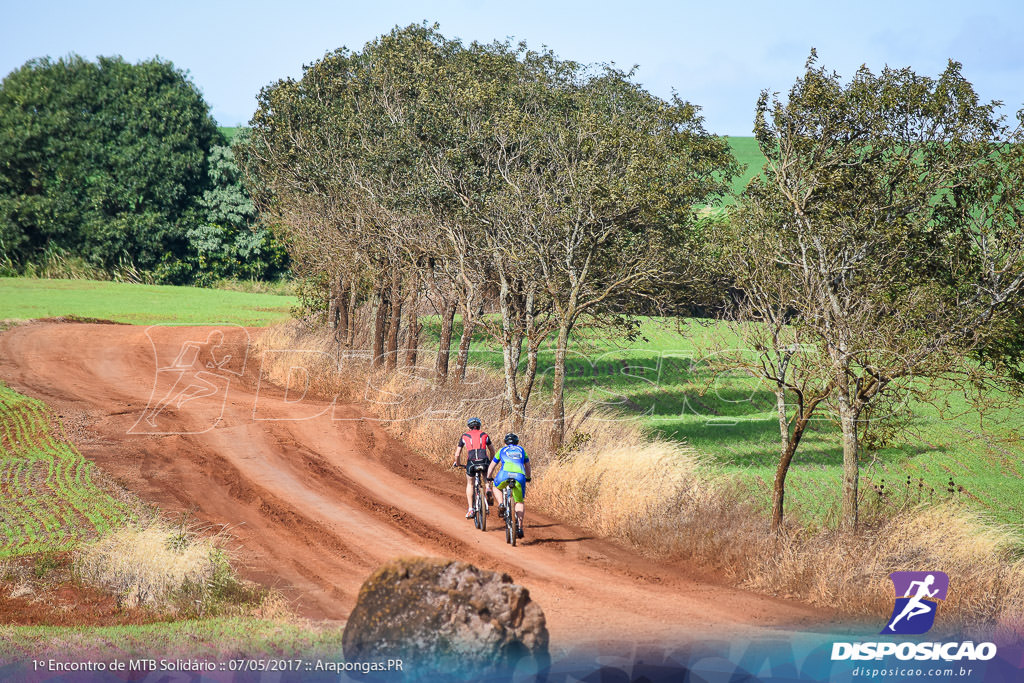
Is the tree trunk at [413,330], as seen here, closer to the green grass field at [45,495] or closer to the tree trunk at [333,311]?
the tree trunk at [333,311]

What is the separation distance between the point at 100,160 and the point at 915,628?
7023 cm

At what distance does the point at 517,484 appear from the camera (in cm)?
1636

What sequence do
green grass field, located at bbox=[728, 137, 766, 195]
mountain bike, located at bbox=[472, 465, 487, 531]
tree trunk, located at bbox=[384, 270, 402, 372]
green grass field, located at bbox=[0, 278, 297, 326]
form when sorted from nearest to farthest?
mountain bike, located at bbox=[472, 465, 487, 531] < tree trunk, located at bbox=[384, 270, 402, 372] < green grass field, located at bbox=[0, 278, 297, 326] < green grass field, located at bbox=[728, 137, 766, 195]

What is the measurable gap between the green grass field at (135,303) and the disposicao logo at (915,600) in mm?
42816

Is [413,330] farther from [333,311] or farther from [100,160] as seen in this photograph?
[100,160]

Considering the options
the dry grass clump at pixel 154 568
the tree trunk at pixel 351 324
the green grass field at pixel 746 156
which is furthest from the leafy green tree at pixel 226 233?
the dry grass clump at pixel 154 568

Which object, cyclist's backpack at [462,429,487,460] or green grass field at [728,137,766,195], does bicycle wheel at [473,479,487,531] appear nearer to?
cyclist's backpack at [462,429,487,460]

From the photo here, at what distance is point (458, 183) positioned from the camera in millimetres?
27016

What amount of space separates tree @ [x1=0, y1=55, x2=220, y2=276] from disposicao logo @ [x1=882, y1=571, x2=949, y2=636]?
65.8 meters

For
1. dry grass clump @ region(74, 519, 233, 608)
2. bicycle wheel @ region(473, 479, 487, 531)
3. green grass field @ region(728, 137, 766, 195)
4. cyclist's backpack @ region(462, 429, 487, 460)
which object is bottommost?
dry grass clump @ region(74, 519, 233, 608)

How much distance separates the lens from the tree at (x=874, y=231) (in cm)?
1633

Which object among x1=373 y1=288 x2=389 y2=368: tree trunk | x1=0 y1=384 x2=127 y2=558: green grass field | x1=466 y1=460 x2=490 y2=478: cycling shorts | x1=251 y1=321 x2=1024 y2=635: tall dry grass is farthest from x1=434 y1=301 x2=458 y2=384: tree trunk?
x1=466 y1=460 x2=490 y2=478: cycling shorts

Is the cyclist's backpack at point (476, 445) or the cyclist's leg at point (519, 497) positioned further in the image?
the cyclist's backpack at point (476, 445)

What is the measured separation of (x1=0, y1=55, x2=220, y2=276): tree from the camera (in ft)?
222
